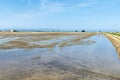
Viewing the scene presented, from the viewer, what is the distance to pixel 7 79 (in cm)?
1255

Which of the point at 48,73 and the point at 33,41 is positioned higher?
the point at 48,73

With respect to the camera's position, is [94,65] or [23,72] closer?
[23,72]

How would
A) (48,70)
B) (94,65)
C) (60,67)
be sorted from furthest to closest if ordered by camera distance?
(94,65)
(60,67)
(48,70)

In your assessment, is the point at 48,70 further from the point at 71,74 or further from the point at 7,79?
the point at 7,79

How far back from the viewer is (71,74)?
14.0 m

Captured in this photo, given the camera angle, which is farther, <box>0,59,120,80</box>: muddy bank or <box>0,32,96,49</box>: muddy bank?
<box>0,32,96,49</box>: muddy bank

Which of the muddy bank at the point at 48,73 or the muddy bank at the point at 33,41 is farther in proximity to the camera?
the muddy bank at the point at 33,41

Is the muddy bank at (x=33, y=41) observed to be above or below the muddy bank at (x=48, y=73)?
below

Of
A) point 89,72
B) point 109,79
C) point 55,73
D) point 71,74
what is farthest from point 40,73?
point 109,79

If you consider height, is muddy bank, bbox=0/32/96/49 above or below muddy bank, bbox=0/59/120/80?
below

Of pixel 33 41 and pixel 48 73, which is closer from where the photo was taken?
pixel 48 73

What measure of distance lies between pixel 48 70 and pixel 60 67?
1.44 meters

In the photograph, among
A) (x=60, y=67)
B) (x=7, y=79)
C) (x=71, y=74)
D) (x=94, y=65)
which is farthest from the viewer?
(x=94, y=65)

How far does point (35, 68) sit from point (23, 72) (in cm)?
148
